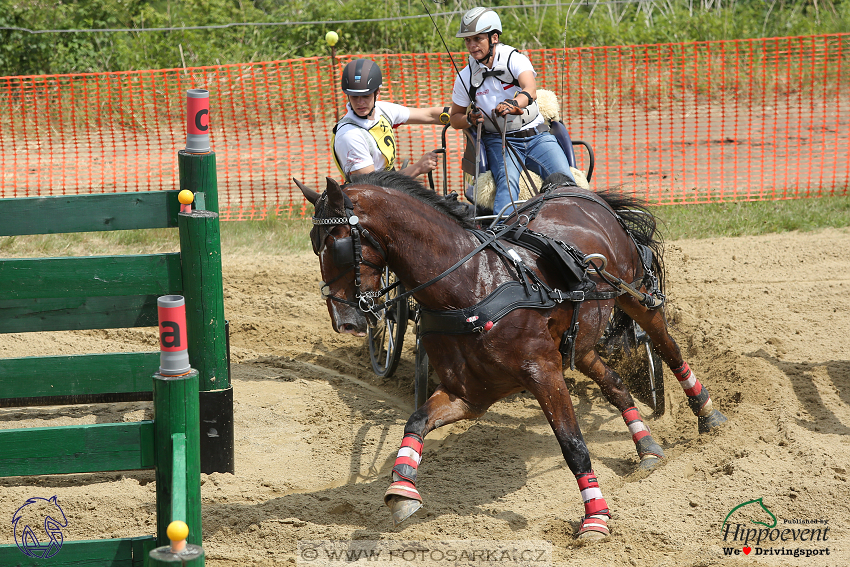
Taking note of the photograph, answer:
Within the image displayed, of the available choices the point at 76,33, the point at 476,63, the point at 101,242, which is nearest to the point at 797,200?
the point at 476,63

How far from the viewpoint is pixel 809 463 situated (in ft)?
14.7

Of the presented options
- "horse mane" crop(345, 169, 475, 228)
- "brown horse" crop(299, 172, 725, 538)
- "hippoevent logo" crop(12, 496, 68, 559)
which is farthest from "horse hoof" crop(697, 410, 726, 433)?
"hippoevent logo" crop(12, 496, 68, 559)

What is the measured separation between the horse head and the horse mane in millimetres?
333

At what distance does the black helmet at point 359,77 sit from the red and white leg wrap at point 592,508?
299cm

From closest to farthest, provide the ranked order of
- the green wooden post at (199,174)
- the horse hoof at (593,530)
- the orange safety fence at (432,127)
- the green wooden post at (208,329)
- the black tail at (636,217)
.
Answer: the green wooden post at (208,329) < the green wooden post at (199,174) < the horse hoof at (593,530) < the black tail at (636,217) < the orange safety fence at (432,127)

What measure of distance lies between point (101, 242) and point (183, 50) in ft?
19.9

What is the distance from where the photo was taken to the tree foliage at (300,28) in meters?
13.3

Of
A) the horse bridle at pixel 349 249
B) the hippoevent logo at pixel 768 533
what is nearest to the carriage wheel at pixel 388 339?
the horse bridle at pixel 349 249

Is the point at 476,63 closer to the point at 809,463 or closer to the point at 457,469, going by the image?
the point at 457,469

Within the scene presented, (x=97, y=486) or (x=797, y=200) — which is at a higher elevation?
(x=797, y=200)

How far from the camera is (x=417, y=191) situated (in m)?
4.07

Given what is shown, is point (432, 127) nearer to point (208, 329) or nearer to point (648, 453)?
point (648, 453)

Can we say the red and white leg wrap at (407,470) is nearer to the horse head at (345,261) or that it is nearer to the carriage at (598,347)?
the horse head at (345,261)

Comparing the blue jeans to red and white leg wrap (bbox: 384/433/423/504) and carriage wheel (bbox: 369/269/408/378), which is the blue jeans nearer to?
carriage wheel (bbox: 369/269/408/378)
